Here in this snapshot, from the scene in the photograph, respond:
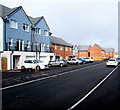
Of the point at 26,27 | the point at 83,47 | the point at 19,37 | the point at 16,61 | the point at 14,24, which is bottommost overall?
the point at 16,61

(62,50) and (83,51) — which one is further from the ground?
(83,51)

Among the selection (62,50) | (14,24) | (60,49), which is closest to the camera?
(14,24)

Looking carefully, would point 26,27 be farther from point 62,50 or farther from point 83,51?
point 83,51

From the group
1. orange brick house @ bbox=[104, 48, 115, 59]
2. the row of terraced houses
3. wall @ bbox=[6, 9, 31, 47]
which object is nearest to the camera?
the row of terraced houses

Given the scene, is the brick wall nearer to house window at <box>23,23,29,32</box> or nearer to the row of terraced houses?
the row of terraced houses

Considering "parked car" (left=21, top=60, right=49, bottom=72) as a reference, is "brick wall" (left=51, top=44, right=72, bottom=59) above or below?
above

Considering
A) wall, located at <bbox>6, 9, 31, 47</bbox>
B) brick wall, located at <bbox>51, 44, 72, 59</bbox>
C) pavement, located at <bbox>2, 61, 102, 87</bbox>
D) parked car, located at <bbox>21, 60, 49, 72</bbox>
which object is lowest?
pavement, located at <bbox>2, 61, 102, 87</bbox>

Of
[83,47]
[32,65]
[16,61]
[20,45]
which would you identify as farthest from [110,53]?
[32,65]

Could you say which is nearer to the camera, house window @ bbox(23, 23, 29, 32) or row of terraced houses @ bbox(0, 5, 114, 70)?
row of terraced houses @ bbox(0, 5, 114, 70)

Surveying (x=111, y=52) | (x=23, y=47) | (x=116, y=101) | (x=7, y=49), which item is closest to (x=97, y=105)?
(x=116, y=101)

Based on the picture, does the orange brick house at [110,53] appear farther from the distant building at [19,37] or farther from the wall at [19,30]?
the wall at [19,30]

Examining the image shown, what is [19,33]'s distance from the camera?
25.6 m

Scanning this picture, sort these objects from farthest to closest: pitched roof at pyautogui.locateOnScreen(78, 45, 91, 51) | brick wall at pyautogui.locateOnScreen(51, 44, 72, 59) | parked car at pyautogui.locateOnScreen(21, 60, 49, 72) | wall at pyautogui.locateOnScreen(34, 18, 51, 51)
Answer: pitched roof at pyautogui.locateOnScreen(78, 45, 91, 51), brick wall at pyautogui.locateOnScreen(51, 44, 72, 59), wall at pyautogui.locateOnScreen(34, 18, 51, 51), parked car at pyautogui.locateOnScreen(21, 60, 49, 72)

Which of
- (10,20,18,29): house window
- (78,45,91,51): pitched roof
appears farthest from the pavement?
(78,45,91,51): pitched roof
